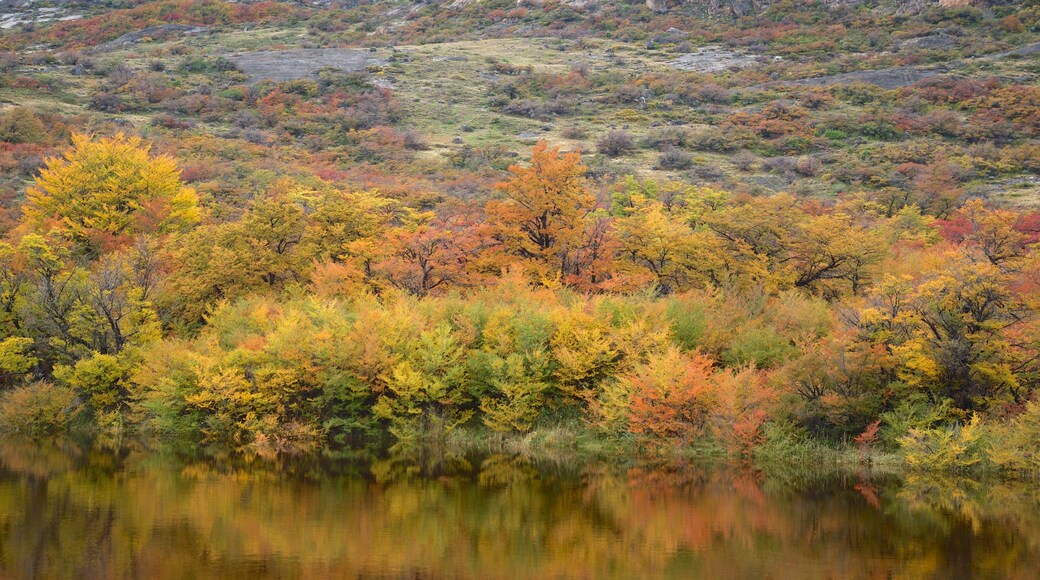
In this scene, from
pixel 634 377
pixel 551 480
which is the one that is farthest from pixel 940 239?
pixel 551 480

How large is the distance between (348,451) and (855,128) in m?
72.9

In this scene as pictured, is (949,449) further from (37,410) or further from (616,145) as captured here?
(616,145)

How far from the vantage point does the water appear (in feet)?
60.8

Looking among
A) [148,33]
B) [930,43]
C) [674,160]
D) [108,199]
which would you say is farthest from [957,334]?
[148,33]

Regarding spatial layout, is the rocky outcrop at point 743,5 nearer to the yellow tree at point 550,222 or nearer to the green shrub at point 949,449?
the yellow tree at point 550,222

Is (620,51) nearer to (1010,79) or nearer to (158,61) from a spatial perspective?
(1010,79)

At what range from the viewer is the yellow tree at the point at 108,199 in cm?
4969

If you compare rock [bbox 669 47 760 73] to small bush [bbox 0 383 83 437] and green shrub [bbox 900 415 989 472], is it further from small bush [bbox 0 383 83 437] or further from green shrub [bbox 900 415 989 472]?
small bush [bbox 0 383 83 437]

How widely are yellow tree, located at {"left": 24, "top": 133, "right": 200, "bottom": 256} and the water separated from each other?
869 inches

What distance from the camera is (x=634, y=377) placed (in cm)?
3216

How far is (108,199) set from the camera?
51.8m

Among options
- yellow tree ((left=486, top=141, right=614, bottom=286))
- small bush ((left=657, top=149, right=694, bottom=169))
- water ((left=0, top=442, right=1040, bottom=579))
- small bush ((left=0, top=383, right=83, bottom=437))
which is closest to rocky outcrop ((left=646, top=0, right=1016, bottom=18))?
small bush ((left=657, top=149, right=694, bottom=169))

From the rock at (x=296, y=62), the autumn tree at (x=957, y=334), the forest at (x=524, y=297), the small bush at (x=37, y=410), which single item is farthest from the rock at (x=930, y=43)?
the small bush at (x=37, y=410)

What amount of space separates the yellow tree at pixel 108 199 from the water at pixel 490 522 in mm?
22074
